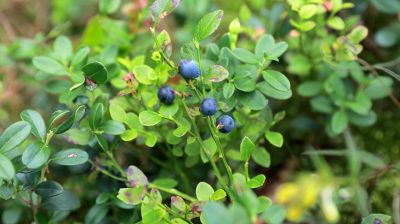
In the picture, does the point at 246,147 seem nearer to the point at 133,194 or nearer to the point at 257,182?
the point at 257,182

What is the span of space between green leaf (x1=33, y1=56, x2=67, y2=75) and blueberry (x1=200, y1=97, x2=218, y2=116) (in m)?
0.39

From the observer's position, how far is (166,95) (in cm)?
110

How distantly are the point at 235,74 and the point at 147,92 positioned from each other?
0.21 metres

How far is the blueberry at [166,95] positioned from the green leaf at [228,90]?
10 cm

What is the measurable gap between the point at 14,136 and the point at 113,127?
0.62 feet

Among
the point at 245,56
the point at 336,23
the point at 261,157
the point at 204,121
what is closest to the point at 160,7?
the point at 245,56

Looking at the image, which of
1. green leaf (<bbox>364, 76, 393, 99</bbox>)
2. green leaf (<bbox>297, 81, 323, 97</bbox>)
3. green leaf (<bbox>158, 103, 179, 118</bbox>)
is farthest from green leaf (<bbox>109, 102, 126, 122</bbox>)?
green leaf (<bbox>364, 76, 393, 99</bbox>)

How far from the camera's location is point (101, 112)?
111 centimetres

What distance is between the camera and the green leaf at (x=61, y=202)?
1207 mm

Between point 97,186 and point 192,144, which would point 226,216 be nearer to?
point 192,144

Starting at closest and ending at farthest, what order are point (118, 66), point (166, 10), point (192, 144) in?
point (166, 10), point (192, 144), point (118, 66)

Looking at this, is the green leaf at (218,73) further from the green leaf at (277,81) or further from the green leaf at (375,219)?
the green leaf at (375,219)

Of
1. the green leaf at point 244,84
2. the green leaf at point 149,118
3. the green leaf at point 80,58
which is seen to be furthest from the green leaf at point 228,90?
the green leaf at point 80,58

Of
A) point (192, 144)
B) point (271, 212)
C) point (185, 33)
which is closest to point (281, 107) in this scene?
point (185, 33)
